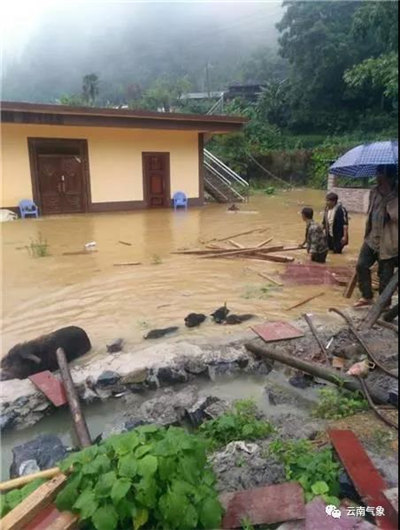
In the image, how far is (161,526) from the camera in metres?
2.09

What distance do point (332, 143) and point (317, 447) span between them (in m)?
30.8

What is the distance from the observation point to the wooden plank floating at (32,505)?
210cm

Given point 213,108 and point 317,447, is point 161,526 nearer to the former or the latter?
point 317,447

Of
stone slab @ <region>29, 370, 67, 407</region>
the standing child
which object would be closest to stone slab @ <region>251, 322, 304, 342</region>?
stone slab @ <region>29, 370, 67, 407</region>

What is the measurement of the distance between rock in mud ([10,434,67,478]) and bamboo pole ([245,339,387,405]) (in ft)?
6.38

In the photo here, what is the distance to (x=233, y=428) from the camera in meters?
3.04

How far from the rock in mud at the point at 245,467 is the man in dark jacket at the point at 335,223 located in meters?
6.05

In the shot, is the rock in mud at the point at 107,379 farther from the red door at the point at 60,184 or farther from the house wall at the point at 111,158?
the red door at the point at 60,184

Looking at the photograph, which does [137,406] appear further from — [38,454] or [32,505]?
[32,505]

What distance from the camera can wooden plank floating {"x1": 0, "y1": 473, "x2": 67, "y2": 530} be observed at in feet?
6.90

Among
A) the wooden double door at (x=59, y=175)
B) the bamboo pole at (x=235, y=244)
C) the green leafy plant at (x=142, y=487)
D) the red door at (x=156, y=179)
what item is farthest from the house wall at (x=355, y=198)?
the green leafy plant at (x=142, y=487)

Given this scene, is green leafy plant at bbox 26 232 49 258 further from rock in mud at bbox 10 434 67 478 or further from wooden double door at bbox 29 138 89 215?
wooden double door at bbox 29 138 89 215

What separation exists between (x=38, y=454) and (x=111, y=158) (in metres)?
15.8

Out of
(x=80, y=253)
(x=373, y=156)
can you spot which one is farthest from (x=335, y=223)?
(x=80, y=253)
